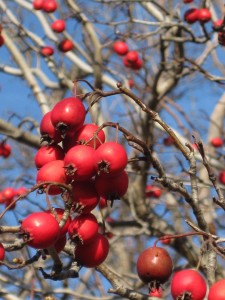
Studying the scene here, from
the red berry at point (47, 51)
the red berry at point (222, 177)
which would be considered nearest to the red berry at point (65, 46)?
the red berry at point (47, 51)

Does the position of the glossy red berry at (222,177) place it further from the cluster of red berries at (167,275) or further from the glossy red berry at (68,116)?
the glossy red berry at (68,116)

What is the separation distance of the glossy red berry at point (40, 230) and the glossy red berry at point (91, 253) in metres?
0.19

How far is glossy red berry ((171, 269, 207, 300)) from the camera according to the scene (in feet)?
5.13

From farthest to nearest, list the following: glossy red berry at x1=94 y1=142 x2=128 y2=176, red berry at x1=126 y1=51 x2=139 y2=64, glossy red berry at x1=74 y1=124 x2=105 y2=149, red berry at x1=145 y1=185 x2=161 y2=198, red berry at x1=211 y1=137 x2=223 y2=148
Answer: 1. red berry at x1=211 y1=137 x2=223 y2=148
2. red berry at x1=126 y1=51 x2=139 y2=64
3. red berry at x1=145 y1=185 x2=161 y2=198
4. glossy red berry at x1=74 y1=124 x2=105 y2=149
5. glossy red berry at x1=94 y1=142 x2=128 y2=176

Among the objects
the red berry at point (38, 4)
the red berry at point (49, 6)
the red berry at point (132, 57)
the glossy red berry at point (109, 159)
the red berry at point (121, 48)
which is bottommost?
the glossy red berry at point (109, 159)

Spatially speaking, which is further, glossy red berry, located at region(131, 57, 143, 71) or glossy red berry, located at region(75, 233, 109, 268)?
glossy red berry, located at region(131, 57, 143, 71)

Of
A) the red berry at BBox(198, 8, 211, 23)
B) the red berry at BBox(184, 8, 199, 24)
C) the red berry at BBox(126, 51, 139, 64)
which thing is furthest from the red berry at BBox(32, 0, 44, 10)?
the red berry at BBox(198, 8, 211, 23)

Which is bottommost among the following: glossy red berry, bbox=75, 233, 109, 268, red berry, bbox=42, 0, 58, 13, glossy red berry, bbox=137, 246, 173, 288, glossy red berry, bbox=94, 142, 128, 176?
glossy red berry, bbox=137, 246, 173, 288

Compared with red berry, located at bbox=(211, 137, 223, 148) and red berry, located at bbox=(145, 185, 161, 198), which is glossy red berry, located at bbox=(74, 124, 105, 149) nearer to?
red berry, located at bbox=(145, 185, 161, 198)

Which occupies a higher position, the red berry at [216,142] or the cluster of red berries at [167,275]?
the cluster of red berries at [167,275]

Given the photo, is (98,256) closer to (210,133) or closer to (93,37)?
(93,37)

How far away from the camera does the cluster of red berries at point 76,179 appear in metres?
1.48

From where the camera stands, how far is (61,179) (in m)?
1.57

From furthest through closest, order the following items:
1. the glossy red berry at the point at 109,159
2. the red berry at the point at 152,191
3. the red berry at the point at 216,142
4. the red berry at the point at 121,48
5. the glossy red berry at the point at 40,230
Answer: the red berry at the point at 216,142
the red berry at the point at 121,48
the red berry at the point at 152,191
the glossy red berry at the point at 109,159
the glossy red berry at the point at 40,230
